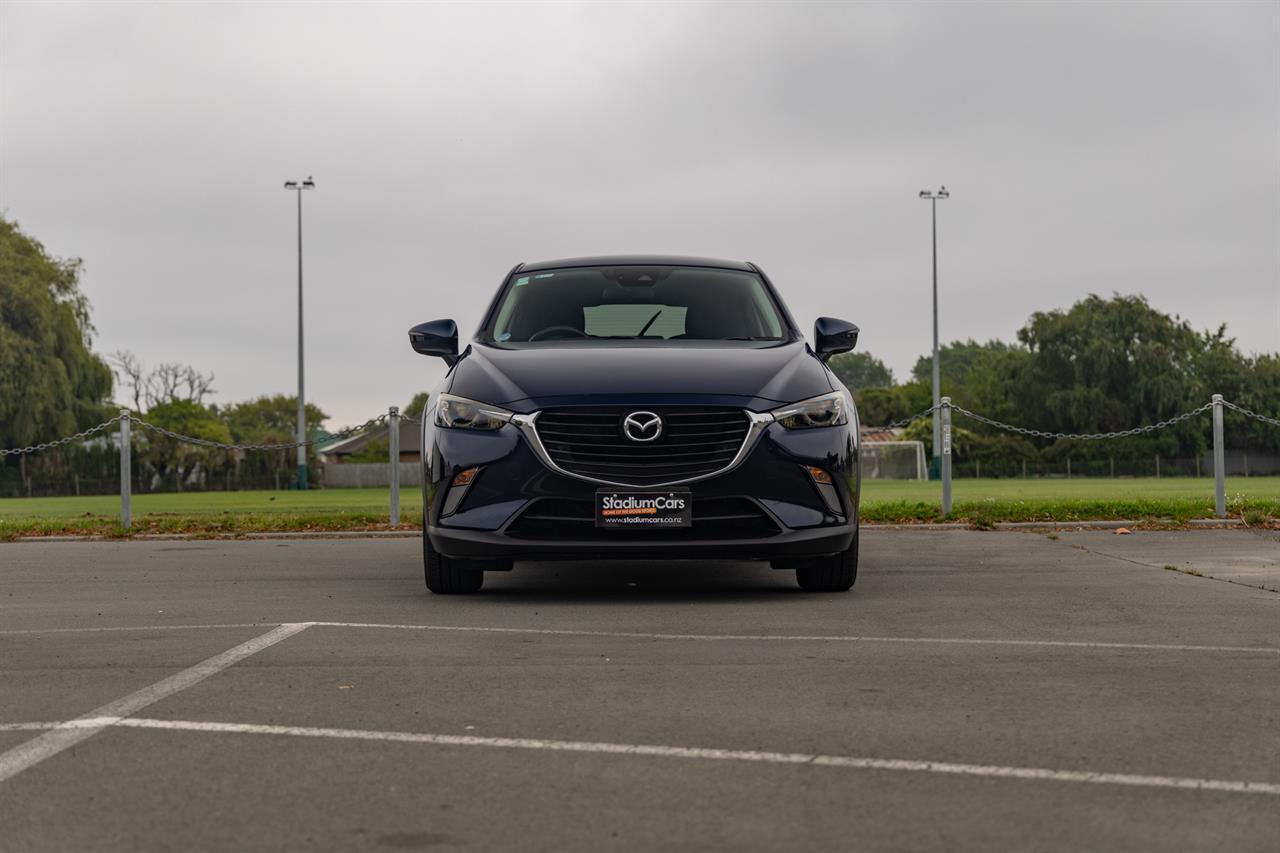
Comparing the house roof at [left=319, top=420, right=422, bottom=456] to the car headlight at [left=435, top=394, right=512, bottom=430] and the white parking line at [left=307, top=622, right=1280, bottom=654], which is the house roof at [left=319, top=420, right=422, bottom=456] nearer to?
the car headlight at [left=435, top=394, right=512, bottom=430]

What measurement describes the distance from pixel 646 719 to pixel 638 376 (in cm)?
343

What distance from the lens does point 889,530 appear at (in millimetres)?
14516

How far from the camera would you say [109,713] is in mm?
4859

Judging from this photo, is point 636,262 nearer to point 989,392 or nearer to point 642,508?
point 642,508

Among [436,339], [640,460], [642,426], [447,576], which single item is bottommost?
[447,576]

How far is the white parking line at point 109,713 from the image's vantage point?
4223 mm

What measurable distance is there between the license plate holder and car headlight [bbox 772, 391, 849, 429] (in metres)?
0.63

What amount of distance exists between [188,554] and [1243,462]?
260 feet

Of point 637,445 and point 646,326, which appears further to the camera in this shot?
point 646,326

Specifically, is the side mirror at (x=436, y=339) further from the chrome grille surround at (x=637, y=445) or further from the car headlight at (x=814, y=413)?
the car headlight at (x=814, y=413)

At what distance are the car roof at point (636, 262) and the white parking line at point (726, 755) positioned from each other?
5.69 m

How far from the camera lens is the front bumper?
7.77m

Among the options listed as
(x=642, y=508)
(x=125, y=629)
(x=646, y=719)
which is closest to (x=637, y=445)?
(x=642, y=508)

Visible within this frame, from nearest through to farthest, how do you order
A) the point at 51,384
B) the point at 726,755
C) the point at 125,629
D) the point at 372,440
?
the point at 726,755, the point at 125,629, the point at 51,384, the point at 372,440
